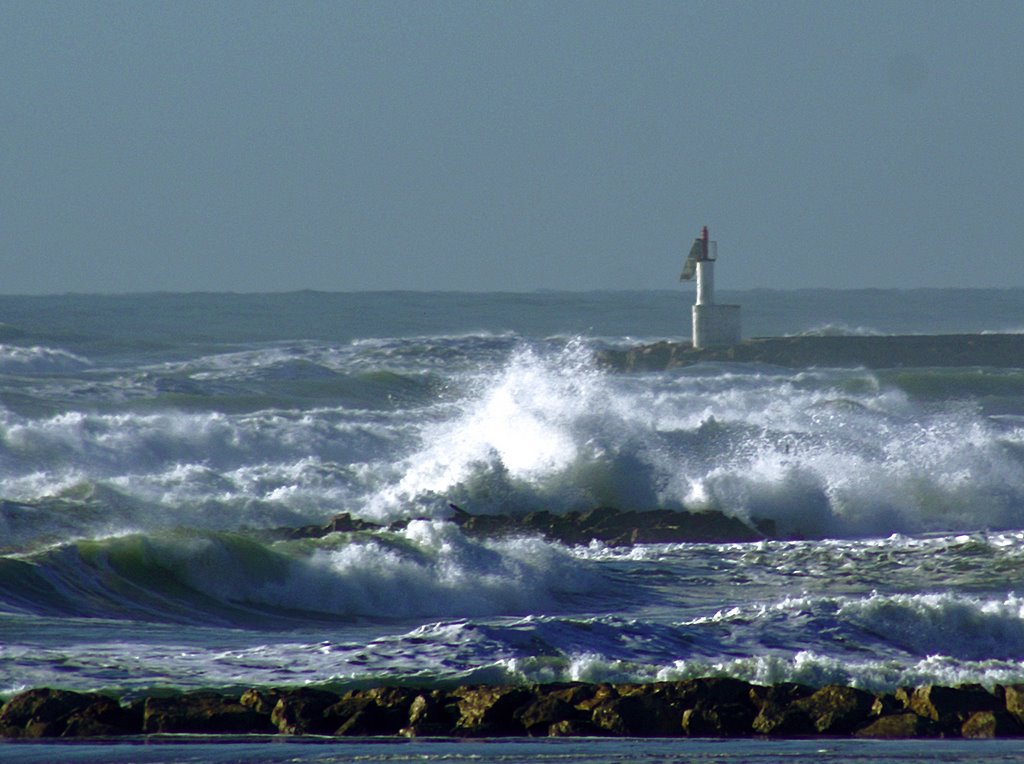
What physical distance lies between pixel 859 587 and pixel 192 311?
43016 millimetres

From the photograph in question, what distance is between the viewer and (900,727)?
22.6ft

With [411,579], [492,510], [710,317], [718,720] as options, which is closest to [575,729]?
[718,720]

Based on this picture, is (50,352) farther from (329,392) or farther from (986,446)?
Result: (986,446)

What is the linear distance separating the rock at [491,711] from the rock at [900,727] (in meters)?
1.28

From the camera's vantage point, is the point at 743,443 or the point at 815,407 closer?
the point at 743,443

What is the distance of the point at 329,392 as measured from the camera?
27.4 metres

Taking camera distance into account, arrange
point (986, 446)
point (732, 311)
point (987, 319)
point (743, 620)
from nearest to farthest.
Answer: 1. point (743, 620)
2. point (986, 446)
3. point (732, 311)
4. point (987, 319)

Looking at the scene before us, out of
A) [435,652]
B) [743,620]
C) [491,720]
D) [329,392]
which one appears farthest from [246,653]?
[329,392]

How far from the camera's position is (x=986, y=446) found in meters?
17.3

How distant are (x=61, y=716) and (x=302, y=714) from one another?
35.3 inches

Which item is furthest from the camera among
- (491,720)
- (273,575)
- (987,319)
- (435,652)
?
(987,319)

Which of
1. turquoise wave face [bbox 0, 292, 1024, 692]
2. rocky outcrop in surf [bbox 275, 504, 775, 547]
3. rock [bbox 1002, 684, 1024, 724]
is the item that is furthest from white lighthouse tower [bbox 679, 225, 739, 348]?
rock [bbox 1002, 684, 1024, 724]

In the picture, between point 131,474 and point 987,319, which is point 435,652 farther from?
point 987,319

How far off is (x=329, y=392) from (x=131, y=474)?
367 inches
